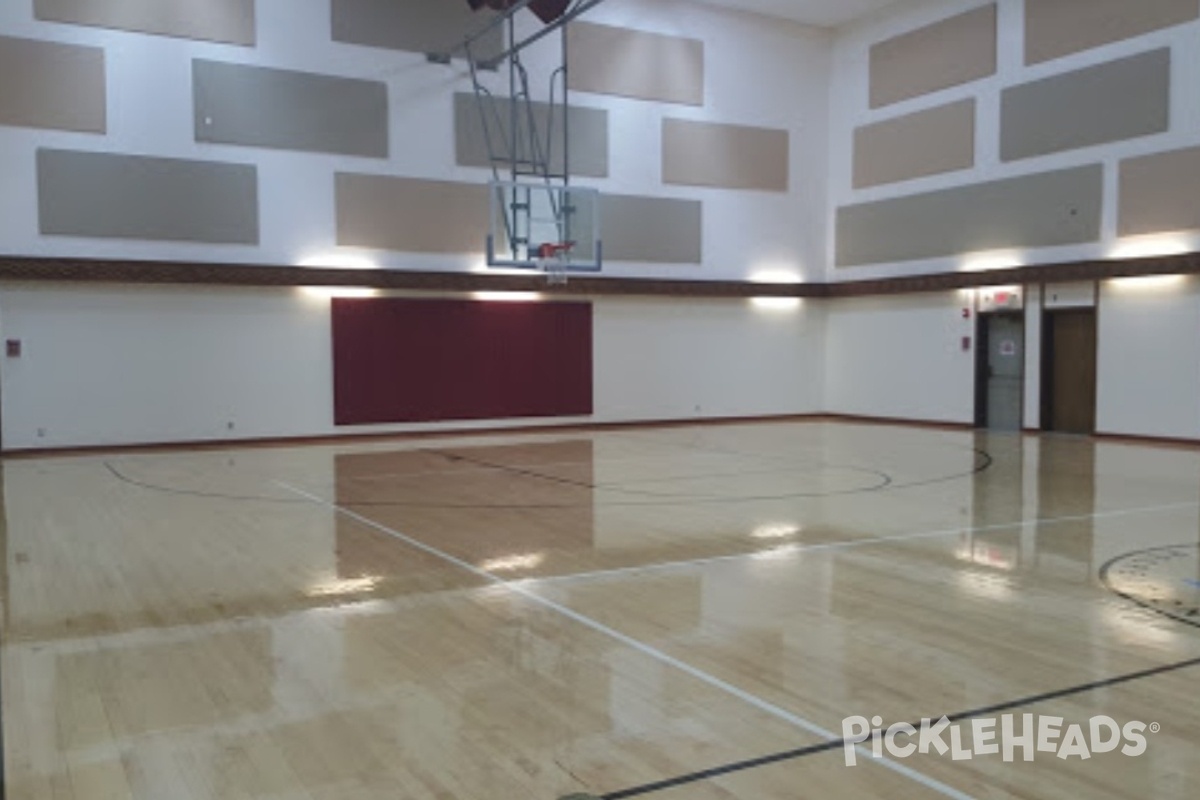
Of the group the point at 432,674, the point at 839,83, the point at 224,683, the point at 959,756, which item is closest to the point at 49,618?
the point at 224,683

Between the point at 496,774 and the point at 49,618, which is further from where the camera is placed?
the point at 49,618

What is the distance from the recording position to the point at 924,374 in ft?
65.2

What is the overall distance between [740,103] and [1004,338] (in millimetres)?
6990

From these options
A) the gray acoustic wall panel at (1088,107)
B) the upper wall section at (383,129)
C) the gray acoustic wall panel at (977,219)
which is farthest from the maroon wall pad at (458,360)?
the gray acoustic wall panel at (1088,107)

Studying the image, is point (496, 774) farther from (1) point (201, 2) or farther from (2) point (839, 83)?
(2) point (839, 83)

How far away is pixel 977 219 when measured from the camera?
1848 centimetres

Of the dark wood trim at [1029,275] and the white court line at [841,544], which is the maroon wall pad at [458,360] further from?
the white court line at [841,544]

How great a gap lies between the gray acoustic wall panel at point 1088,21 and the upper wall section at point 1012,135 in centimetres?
2

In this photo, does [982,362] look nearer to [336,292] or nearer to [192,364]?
[336,292]

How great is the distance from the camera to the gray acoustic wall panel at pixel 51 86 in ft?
47.5

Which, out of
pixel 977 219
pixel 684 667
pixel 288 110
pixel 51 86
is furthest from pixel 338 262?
pixel 684 667

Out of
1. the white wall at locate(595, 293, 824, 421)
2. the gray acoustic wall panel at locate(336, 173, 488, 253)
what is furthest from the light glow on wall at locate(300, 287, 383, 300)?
the white wall at locate(595, 293, 824, 421)

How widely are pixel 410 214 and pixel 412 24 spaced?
10.7 feet

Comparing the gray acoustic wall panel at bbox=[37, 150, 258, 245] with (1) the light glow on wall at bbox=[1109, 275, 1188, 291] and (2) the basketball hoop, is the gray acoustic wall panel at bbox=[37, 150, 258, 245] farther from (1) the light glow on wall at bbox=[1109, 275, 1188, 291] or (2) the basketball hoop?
(1) the light glow on wall at bbox=[1109, 275, 1188, 291]
